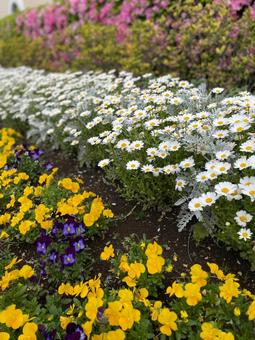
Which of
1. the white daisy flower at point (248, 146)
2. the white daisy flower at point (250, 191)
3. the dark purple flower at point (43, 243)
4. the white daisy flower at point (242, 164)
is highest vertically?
the white daisy flower at point (248, 146)

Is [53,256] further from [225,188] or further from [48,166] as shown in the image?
[48,166]

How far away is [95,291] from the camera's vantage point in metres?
2.29

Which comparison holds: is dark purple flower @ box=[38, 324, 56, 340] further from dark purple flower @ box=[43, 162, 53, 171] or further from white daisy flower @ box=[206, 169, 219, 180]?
dark purple flower @ box=[43, 162, 53, 171]

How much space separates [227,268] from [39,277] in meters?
1.22

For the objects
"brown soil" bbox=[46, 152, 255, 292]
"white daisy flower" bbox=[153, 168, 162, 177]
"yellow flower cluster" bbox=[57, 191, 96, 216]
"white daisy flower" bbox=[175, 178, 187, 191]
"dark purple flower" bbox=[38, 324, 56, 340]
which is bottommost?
"brown soil" bbox=[46, 152, 255, 292]

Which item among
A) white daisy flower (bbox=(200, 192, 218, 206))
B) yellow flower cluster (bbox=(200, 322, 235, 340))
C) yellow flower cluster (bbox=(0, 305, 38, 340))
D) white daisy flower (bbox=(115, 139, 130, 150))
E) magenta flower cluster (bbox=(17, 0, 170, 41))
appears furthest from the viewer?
magenta flower cluster (bbox=(17, 0, 170, 41))

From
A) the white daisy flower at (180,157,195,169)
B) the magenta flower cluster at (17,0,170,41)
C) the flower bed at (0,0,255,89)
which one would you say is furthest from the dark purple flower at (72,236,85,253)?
the magenta flower cluster at (17,0,170,41)

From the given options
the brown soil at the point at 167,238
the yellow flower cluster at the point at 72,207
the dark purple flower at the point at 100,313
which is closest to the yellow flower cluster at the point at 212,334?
the dark purple flower at the point at 100,313

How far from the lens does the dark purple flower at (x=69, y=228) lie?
2.70 meters

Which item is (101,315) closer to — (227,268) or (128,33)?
(227,268)

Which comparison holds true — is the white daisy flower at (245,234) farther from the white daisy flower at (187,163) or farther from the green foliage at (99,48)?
the green foliage at (99,48)

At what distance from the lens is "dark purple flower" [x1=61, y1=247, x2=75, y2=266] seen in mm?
2559

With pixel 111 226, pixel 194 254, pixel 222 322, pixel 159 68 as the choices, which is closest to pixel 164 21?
pixel 159 68

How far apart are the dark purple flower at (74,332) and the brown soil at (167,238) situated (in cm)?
77
